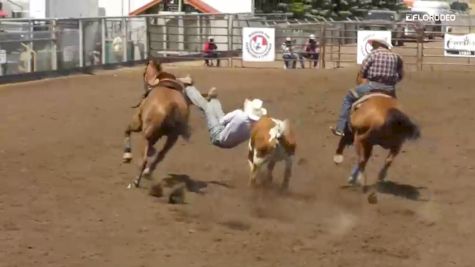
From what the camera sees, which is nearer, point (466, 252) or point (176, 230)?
point (466, 252)

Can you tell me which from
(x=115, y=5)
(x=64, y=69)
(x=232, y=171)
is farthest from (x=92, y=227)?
(x=115, y=5)

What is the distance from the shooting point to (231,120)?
10.3m

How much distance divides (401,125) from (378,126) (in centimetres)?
25

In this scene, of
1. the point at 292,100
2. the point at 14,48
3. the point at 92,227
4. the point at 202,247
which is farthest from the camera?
the point at 14,48

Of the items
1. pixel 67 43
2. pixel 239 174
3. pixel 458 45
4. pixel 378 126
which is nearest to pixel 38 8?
pixel 67 43

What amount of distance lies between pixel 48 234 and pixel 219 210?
6.50 ft

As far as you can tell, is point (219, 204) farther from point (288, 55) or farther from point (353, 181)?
point (288, 55)

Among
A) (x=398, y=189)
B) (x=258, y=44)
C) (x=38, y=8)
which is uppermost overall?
(x=38, y=8)

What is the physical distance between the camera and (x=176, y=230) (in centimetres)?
869

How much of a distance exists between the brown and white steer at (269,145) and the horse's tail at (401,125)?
107cm

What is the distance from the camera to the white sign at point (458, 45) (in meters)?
29.4

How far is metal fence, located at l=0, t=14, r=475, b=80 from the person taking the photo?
24406mm

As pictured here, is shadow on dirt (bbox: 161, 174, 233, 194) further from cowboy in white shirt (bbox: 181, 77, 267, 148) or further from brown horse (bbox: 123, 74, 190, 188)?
cowboy in white shirt (bbox: 181, 77, 267, 148)

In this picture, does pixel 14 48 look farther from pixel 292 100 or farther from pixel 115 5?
pixel 115 5
